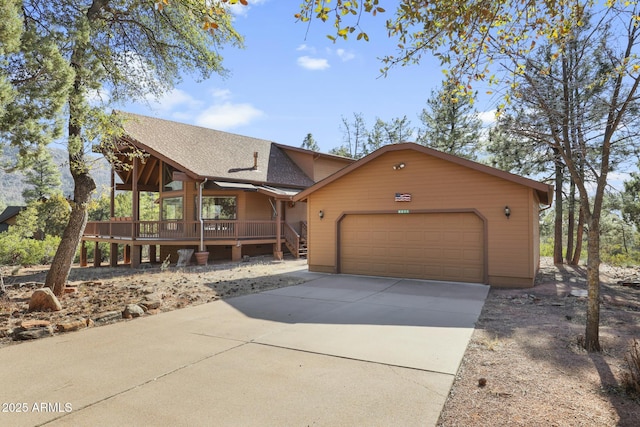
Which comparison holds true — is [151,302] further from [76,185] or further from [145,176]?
[145,176]

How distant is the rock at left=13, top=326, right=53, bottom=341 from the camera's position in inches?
208

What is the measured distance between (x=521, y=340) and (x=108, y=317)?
21.4ft

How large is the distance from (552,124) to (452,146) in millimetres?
19987

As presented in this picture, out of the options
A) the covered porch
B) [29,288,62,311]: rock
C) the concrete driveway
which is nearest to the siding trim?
the concrete driveway

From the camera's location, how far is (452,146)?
24375 mm

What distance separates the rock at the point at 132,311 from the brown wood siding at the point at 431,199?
691 cm

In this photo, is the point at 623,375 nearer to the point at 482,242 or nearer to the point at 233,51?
the point at 482,242

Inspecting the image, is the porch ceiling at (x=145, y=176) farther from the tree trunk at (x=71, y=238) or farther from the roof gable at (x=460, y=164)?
the tree trunk at (x=71, y=238)

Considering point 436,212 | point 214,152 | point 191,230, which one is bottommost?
point 191,230

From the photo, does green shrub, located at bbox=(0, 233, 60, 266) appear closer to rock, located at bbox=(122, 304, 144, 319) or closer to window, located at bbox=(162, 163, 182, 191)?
window, located at bbox=(162, 163, 182, 191)

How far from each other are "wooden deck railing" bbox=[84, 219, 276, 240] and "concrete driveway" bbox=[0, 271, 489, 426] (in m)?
9.45

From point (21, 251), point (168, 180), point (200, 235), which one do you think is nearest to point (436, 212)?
point (200, 235)

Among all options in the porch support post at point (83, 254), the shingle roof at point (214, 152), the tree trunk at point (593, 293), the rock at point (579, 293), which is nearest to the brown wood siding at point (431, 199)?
the rock at point (579, 293)

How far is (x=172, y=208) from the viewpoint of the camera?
1850 cm
